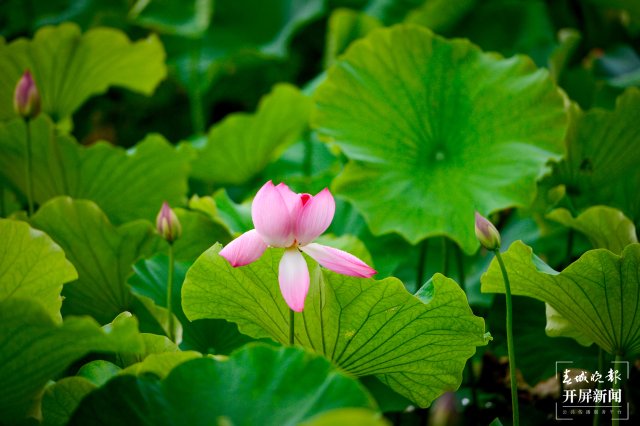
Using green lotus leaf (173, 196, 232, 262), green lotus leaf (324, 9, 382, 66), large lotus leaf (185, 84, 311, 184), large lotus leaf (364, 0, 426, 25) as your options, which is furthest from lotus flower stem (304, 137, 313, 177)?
large lotus leaf (364, 0, 426, 25)

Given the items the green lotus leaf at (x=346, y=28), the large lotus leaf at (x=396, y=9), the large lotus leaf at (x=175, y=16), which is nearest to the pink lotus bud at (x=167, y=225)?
the green lotus leaf at (x=346, y=28)

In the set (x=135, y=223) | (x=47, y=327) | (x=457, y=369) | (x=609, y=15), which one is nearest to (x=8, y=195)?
(x=135, y=223)

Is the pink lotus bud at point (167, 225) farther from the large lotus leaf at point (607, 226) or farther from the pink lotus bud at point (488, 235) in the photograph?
the large lotus leaf at point (607, 226)

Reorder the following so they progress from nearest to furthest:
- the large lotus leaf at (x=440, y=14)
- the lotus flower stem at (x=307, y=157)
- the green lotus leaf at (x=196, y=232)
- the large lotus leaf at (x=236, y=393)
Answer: the large lotus leaf at (x=236, y=393), the green lotus leaf at (x=196, y=232), the lotus flower stem at (x=307, y=157), the large lotus leaf at (x=440, y=14)

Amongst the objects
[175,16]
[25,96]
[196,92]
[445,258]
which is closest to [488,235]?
[445,258]

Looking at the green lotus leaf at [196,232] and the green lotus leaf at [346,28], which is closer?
the green lotus leaf at [196,232]

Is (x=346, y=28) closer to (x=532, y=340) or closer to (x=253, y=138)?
(x=253, y=138)

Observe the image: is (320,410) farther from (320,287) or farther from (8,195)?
(8,195)
